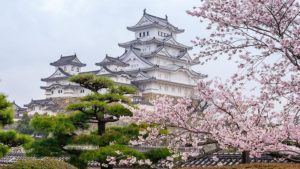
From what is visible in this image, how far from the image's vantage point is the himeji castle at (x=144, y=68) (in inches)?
1781

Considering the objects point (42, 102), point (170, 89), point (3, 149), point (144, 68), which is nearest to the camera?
point (3, 149)

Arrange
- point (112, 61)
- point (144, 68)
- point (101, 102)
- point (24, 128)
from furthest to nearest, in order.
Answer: point (144, 68)
point (112, 61)
point (24, 128)
point (101, 102)

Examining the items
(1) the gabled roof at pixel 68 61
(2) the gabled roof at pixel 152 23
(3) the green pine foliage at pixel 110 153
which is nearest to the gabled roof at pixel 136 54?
(2) the gabled roof at pixel 152 23

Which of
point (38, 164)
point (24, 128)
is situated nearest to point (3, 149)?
point (38, 164)

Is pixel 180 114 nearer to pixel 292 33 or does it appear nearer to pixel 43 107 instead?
pixel 292 33

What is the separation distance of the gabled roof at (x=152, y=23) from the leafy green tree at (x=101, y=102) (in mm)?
38307

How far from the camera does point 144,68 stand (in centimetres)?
4597

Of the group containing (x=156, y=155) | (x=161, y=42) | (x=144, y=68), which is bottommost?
(x=156, y=155)

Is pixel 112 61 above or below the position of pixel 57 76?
above

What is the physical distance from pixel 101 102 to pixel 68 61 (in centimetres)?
4080

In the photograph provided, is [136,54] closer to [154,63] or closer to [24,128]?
[154,63]

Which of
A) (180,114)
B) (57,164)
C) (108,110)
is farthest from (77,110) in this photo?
(180,114)

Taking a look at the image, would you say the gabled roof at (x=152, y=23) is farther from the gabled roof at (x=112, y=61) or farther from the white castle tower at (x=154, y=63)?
the gabled roof at (x=112, y=61)

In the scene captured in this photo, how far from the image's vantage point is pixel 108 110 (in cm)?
1058
